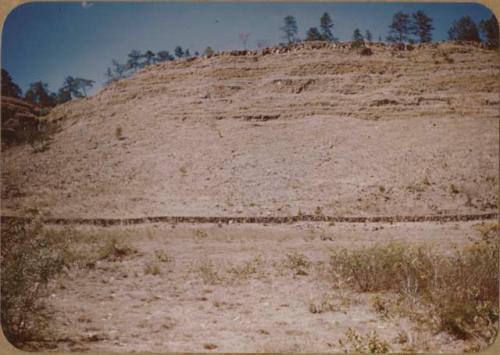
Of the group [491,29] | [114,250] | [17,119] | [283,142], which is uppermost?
[491,29]

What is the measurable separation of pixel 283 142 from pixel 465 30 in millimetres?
7261

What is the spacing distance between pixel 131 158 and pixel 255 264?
5.35 metres

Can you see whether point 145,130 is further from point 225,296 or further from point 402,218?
point 225,296

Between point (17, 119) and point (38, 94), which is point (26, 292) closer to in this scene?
point (38, 94)

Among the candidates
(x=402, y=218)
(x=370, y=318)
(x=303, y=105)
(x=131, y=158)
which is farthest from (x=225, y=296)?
(x=303, y=105)

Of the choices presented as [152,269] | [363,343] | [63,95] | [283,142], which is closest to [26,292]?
[152,269]

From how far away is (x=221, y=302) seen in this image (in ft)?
16.6

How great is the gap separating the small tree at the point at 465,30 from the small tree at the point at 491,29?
0.38 ft

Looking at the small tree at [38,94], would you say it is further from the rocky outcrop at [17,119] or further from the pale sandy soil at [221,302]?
the pale sandy soil at [221,302]

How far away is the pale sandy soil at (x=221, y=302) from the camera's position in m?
4.35

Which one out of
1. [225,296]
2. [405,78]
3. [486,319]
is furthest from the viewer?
[405,78]

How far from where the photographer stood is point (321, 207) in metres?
9.53

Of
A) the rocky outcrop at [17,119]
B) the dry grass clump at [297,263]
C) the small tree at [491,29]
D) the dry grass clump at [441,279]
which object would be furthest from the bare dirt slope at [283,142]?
the dry grass clump at [297,263]

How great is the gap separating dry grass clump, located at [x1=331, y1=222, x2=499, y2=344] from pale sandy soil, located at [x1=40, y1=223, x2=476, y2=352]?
20 centimetres
